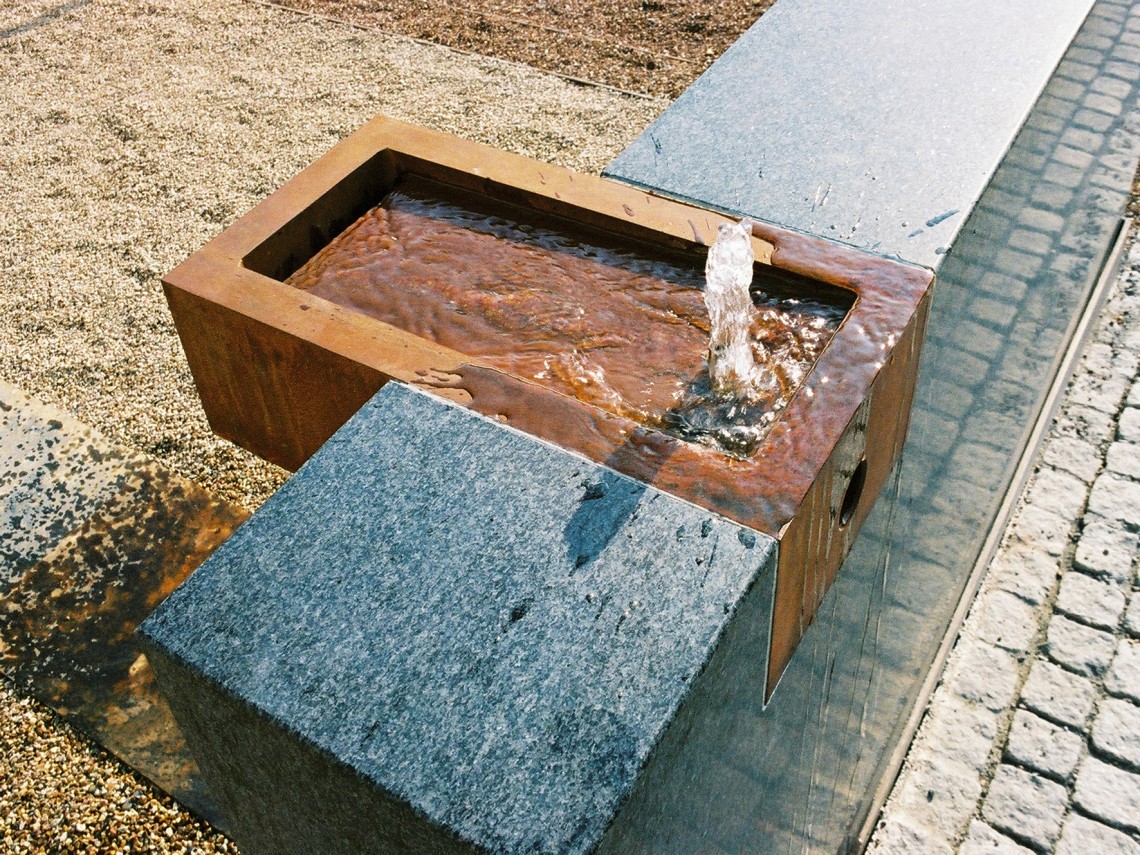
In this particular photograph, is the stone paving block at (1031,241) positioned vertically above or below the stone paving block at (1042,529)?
above

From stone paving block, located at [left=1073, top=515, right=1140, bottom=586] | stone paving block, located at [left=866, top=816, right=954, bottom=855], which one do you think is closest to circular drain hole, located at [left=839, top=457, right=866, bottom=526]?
stone paving block, located at [left=866, top=816, right=954, bottom=855]

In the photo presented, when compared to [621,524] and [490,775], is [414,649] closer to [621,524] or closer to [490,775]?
[490,775]

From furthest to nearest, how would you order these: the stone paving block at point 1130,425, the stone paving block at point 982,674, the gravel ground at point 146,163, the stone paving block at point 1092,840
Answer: the stone paving block at point 1130,425 → the stone paving block at point 982,674 → the stone paving block at point 1092,840 → the gravel ground at point 146,163

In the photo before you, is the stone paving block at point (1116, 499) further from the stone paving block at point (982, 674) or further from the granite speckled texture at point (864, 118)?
the granite speckled texture at point (864, 118)

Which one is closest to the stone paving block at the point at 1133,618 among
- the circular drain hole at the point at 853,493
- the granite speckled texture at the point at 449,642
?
the circular drain hole at the point at 853,493

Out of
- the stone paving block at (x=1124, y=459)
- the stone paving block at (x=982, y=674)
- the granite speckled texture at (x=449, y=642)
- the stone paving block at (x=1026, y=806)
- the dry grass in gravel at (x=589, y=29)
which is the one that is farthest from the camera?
the dry grass in gravel at (x=589, y=29)

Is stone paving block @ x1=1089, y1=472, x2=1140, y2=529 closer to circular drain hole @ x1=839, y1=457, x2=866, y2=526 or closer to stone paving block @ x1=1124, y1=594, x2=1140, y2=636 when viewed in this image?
stone paving block @ x1=1124, y1=594, x2=1140, y2=636

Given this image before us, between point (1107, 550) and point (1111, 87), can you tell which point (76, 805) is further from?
point (1111, 87)

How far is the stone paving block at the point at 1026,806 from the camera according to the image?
3.79m

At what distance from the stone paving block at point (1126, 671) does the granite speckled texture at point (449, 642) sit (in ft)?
8.96

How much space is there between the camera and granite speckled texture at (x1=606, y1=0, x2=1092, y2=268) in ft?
10.0

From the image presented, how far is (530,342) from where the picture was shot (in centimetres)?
287

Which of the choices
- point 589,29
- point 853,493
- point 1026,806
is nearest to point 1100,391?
point 1026,806

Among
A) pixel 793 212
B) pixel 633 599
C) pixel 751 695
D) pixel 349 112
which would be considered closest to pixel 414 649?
pixel 633 599
